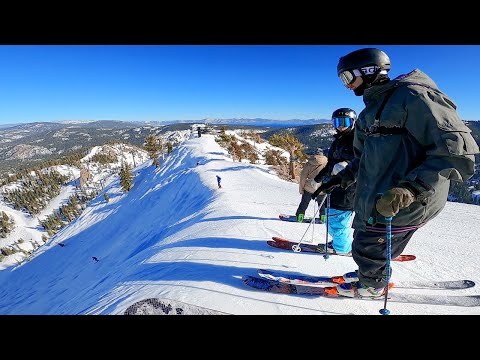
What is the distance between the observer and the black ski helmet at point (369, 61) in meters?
2.61

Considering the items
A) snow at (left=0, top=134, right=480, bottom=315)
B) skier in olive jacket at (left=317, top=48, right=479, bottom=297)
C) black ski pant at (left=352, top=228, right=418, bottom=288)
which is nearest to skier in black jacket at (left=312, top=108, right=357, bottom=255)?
snow at (left=0, top=134, right=480, bottom=315)

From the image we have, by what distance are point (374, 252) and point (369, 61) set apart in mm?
1955

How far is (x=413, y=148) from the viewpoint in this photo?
223 cm

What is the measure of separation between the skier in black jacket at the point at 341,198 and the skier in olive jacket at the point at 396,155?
1.43m

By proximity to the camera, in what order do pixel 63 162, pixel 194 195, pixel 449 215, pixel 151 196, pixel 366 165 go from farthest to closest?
pixel 63 162 → pixel 151 196 → pixel 194 195 → pixel 449 215 → pixel 366 165

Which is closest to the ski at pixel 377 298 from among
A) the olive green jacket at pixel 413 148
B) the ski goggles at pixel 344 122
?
the olive green jacket at pixel 413 148

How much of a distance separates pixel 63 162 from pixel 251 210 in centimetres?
18895

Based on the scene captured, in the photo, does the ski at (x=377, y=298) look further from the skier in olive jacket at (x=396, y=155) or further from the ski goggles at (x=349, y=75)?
the ski goggles at (x=349, y=75)

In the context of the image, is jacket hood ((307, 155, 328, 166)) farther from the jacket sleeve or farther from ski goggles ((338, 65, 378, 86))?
the jacket sleeve

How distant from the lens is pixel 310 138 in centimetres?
16438
